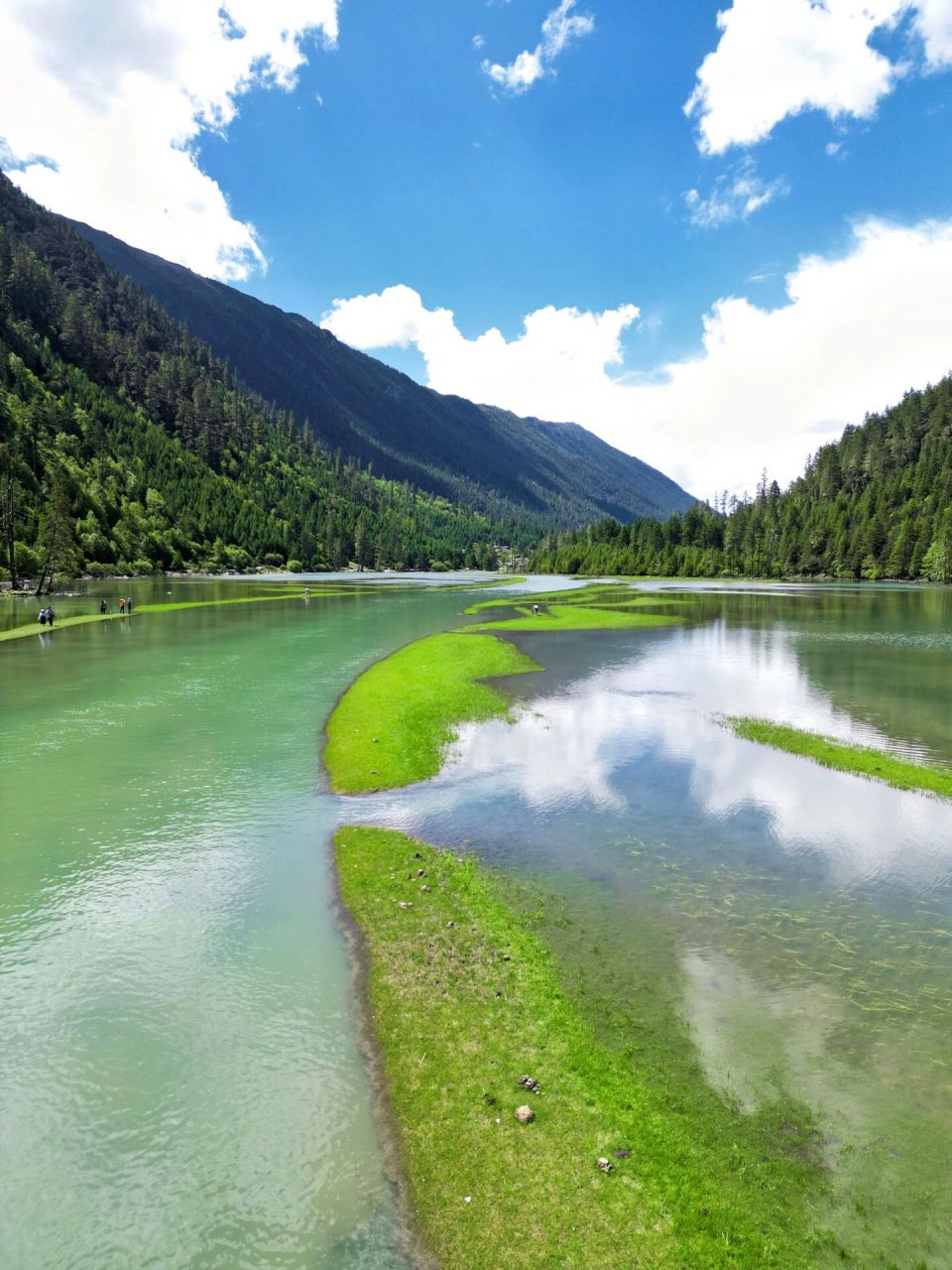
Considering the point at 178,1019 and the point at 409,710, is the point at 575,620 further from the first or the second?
the point at 178,1019

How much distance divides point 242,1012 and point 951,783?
Result: 28.8 meters

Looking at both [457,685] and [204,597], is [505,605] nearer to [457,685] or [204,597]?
[204,597]

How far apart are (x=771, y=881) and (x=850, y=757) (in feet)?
47.1

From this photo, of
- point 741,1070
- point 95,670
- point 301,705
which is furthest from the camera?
point 95,670

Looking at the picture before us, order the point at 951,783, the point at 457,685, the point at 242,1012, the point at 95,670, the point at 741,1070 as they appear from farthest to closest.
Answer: the point at 95,670 < the point at 457,685 < the point at 951,783 < the point at 242,1012 < the point at 741,1070

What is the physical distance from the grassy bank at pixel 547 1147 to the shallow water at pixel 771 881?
118 centimetres

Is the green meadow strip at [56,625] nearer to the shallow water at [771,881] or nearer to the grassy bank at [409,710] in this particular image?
the grassy bank at [409,710]

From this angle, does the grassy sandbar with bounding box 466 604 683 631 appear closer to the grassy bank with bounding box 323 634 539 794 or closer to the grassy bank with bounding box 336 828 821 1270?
the grassy bank with bounding box 323 634 539 794

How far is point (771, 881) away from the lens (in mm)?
19312

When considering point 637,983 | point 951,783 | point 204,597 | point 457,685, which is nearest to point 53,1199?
point 637,983

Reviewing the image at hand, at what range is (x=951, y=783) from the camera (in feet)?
88.6

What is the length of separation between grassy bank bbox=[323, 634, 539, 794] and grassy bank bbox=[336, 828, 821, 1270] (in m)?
14.1

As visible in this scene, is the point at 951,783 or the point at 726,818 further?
the point at 951,783

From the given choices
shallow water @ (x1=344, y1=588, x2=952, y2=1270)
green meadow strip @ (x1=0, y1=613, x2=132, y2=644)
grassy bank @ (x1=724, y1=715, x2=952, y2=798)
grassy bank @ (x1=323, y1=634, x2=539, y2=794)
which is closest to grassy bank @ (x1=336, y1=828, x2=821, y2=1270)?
shallow water @ (x1=344, y1=588, x2=952, y2=1270)
